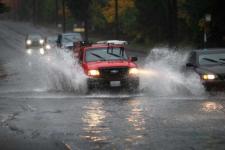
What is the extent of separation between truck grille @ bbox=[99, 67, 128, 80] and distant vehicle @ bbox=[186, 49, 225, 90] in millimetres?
2026

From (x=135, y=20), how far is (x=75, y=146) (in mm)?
62613

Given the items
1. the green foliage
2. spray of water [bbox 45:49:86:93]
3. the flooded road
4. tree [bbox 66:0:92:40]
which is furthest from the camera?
the green foliage

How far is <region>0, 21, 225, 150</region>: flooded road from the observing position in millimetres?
11867

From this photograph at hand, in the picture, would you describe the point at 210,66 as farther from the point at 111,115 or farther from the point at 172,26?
the point at 172,26

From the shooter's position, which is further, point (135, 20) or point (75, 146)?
point (135, 20)

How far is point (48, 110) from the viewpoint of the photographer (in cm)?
1714

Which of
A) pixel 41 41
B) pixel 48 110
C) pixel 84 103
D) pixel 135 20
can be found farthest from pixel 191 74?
pixel 135 20

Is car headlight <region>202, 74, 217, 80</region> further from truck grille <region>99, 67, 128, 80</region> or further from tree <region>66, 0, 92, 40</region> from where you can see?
tree <region>66, 0, 92, 40</region>

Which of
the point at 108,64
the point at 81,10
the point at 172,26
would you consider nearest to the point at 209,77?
the point at 108,64

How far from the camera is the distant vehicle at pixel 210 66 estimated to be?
20323 mm

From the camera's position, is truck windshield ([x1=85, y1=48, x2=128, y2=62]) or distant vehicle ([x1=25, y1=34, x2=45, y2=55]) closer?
truck windshield ([x1=85, y1=48, x2=128, y2=62])

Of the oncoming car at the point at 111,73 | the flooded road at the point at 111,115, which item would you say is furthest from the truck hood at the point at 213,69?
the oncoming car at the point at 111,73

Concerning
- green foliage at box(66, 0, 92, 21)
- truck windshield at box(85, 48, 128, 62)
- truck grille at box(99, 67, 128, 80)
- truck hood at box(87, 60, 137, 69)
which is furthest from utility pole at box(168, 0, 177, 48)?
green foliage at box(66, 0, 92, 21)

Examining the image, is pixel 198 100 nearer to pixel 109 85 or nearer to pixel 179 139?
pixel 109 85
